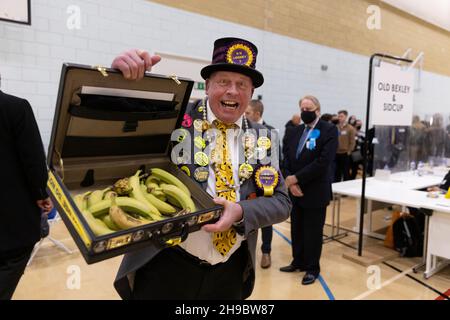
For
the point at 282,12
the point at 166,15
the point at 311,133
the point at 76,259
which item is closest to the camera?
the point at 311,133

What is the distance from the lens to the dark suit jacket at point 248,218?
4.17 feet

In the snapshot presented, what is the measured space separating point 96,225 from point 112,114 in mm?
403

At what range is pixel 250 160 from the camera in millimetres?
1438

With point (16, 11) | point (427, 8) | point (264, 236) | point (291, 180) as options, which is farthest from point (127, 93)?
point (427, 8)

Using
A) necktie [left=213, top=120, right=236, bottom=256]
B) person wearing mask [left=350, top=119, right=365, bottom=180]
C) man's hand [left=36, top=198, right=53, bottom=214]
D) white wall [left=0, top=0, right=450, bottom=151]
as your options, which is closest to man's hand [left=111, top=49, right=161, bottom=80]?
necktie [left=213, top=120, right=236, bottom=256]

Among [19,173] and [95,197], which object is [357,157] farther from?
[95,197]

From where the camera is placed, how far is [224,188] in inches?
55.1

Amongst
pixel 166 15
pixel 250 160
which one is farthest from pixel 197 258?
pixel 166 15

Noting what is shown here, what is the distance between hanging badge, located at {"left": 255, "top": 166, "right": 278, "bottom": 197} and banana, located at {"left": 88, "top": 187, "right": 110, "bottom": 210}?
591 millimetres

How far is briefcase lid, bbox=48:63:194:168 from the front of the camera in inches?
41.9

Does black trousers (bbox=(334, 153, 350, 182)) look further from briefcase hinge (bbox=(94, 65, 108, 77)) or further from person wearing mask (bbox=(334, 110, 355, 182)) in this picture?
briefcase hinge (bbox=(94, 65, 108, 77))

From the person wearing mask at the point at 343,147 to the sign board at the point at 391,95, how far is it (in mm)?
3464
